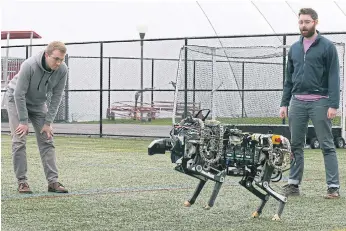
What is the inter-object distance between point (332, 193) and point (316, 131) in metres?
0.67

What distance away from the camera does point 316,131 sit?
9828 millimetres

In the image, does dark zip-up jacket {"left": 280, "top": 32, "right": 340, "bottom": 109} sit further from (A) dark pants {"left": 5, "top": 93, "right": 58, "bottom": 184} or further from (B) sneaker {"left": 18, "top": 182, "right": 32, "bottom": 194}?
(B) sneaker {"left": 18, "top": 182, "right": 32, "bottom": 194}

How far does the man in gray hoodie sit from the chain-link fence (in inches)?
386

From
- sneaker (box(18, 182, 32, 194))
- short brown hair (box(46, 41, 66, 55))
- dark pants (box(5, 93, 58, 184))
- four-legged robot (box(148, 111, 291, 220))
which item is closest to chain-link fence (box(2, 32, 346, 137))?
dark pants (box(5, 93, 58, 184))

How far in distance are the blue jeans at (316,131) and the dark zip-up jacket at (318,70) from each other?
0.13m

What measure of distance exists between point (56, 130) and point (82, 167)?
38.3 feet

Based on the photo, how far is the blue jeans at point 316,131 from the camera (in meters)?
9.73

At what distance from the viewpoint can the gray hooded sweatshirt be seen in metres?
9.56

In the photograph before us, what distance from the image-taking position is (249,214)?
842 centimetres

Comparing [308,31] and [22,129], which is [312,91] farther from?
[22,129]

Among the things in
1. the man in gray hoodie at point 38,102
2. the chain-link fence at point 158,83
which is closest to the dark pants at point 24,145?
the man in gray hoodie at point 38,102

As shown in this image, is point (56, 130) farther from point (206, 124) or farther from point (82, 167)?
point (206, 124)

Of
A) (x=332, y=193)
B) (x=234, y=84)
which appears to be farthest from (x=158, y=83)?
(x=332, y=193)

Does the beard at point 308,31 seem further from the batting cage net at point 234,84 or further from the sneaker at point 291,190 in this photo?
the batting cage net at point 234,84
